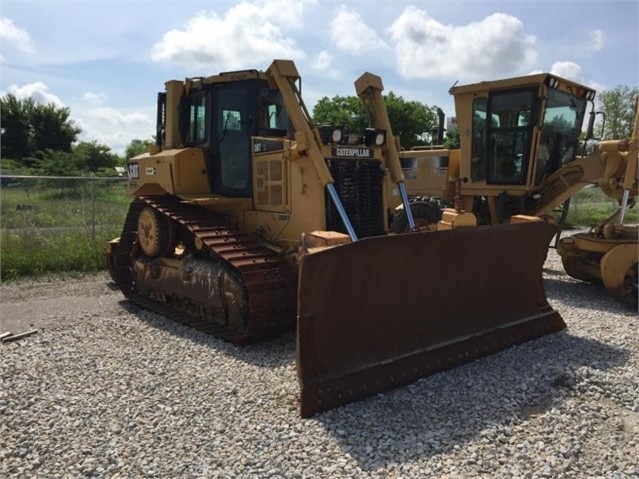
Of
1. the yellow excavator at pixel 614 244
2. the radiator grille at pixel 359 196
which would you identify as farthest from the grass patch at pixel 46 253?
the yellow excavator at pixel 614 244

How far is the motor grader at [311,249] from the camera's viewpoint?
4.41 m

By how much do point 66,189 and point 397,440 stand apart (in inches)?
384

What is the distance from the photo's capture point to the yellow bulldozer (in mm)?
4426

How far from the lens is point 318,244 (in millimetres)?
4688

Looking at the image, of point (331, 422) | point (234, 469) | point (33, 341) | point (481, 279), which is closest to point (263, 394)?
point (331, 422)

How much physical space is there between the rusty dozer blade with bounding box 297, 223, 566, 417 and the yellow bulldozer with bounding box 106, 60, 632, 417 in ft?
0.04

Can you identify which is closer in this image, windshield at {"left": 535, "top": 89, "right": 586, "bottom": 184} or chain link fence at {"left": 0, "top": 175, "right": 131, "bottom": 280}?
windshield at {"left": 535, "top": 89, "right": 586, "bottom": 184}

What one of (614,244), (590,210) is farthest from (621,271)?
(590,210)

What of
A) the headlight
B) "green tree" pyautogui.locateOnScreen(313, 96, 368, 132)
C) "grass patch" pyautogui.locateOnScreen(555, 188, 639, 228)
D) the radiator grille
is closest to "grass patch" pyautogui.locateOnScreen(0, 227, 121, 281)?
the radiator grille

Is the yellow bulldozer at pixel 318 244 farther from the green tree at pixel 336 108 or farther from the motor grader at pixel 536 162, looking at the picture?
the green tree at pixel 336 108

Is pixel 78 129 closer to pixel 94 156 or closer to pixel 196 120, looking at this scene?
pixel 94 156

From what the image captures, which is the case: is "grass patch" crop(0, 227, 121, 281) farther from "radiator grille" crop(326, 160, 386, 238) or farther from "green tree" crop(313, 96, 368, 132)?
"green tree" crop(313, 96, 368, 132)

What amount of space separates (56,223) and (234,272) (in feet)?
21.2

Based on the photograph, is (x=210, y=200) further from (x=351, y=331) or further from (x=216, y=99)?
(x=351, y=331)
